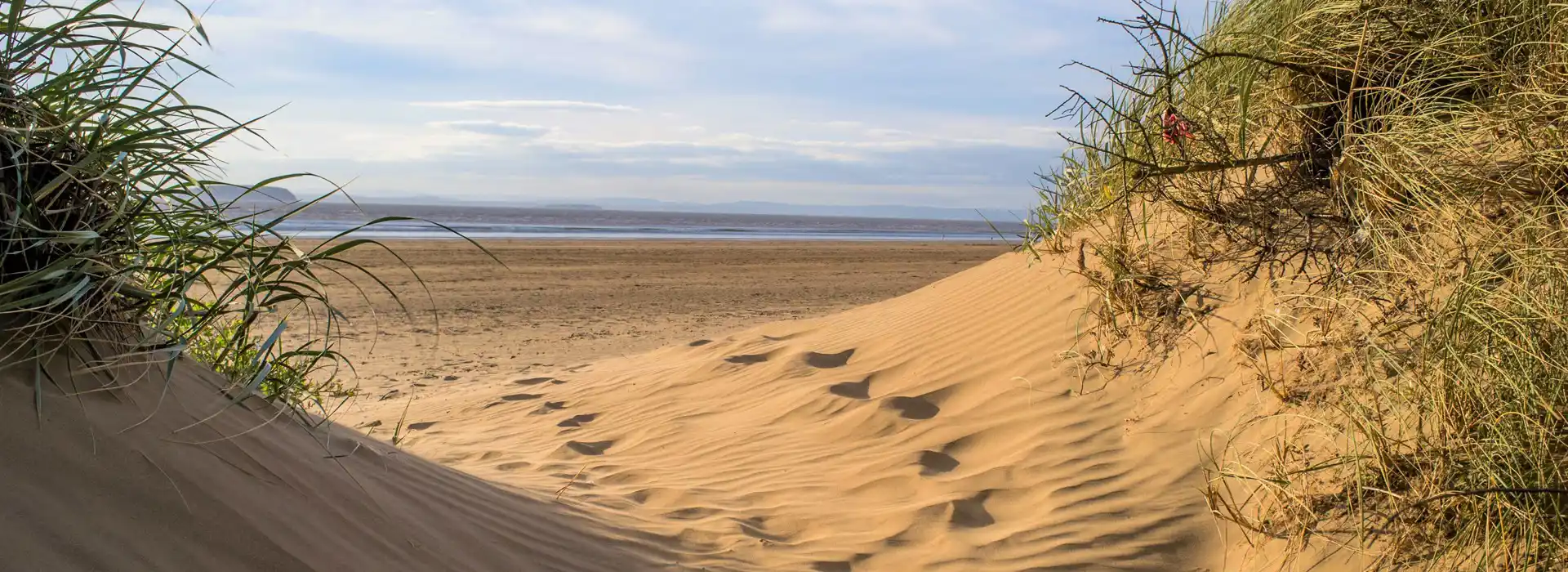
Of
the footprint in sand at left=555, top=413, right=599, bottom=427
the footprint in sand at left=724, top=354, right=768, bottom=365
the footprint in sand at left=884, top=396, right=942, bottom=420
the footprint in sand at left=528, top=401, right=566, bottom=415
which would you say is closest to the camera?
the footprint in sand at left=884, top=396, right=942, bottom=420

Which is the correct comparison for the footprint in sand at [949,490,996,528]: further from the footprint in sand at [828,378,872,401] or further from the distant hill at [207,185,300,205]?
the distant hill at [207,185,300,205]

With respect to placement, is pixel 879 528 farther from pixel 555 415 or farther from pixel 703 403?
pixel 555 415

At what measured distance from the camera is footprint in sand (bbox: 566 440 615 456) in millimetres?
4977

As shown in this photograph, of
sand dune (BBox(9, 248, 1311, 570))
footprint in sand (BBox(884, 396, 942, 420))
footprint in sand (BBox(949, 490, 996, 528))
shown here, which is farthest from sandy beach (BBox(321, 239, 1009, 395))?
footprint in sand (BBox(949, 490, 996, 528))

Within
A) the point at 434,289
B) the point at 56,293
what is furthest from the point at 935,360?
the point at 434,289

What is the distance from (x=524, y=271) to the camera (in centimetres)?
1534

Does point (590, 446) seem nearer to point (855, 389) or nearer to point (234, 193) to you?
point (855, 389)

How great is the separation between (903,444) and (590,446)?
177cm

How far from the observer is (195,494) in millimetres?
2096

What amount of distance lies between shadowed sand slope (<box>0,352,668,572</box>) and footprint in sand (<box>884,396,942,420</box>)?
2.27m

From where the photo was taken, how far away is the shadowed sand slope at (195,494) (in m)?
1.86

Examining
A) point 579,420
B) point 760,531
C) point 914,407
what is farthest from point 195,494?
point 579,420

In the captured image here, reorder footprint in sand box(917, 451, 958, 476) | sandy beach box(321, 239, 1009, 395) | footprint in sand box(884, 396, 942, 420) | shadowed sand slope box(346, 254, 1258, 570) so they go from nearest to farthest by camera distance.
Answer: shadowed sand slope box(346, 254, 1258, 570) → footprint in sand box(917, 451, 958, 476) → footprint in sand box(884, 396, 942, 420) → sandy beach box(321, 239, 1009, 395)

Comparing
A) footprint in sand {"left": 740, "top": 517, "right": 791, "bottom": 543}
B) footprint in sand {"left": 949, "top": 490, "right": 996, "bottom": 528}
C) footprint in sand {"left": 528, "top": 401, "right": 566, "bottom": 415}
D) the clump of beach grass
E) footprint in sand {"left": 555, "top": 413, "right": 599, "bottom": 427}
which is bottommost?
footprint in sand {"left": 528, "top": 401, "right": 566, "bottom": 415}
